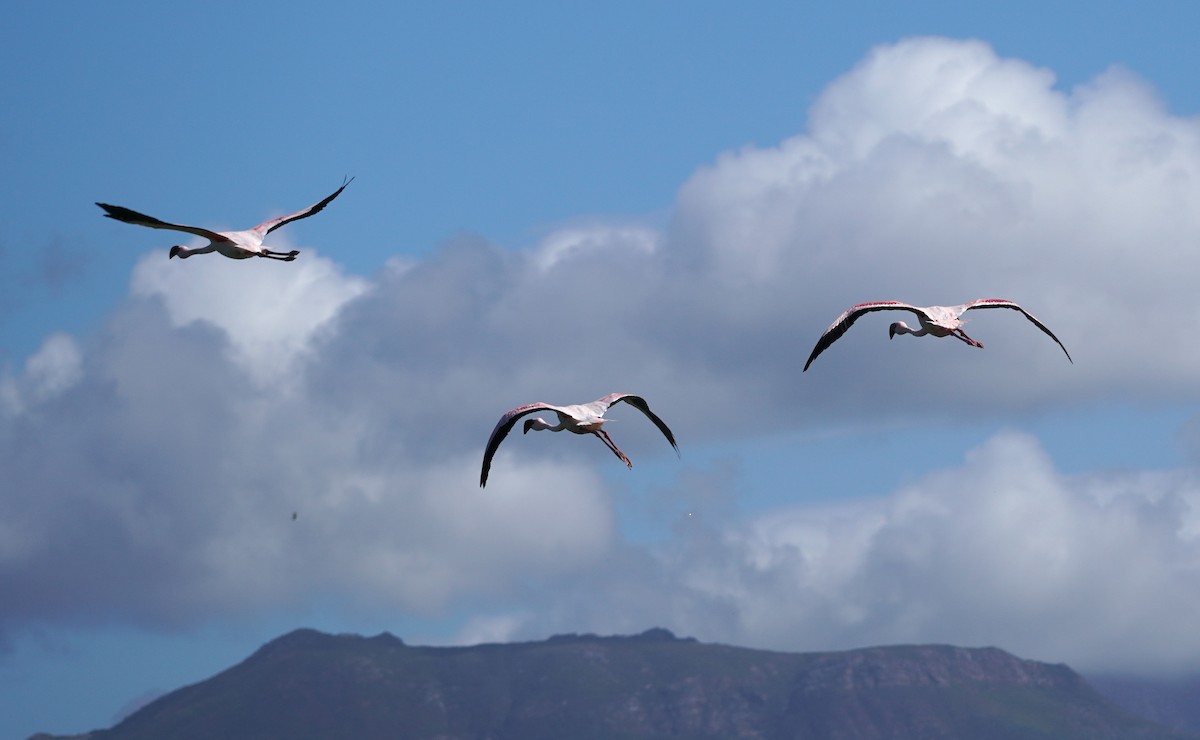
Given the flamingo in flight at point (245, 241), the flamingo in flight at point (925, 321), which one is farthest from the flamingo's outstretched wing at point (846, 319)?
the flamingo in flight at point (245, 241)

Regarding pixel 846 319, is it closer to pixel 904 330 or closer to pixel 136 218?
pixel 904 330

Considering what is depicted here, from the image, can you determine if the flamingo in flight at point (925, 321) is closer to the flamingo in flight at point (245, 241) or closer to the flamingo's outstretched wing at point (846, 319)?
the flamingo's outstretched wing at point (846, 319)

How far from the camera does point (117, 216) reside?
58.9m

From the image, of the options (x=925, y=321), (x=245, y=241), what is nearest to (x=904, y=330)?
(x=925, y=321)

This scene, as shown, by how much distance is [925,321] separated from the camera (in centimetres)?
7419

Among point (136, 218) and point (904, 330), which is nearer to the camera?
point (136, 218)

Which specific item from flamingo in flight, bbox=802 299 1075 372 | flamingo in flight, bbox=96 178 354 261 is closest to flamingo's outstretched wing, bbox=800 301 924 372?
flamingo in flight, bbox=802 299 1075 372

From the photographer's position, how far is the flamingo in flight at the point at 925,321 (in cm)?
7094

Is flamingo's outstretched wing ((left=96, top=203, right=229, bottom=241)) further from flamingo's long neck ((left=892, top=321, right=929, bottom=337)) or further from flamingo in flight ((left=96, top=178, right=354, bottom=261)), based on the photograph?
flamingo's long neck ((left=892, top=321, right=929, bottom=337))

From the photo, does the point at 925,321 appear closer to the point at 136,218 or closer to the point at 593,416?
the point at 593,416

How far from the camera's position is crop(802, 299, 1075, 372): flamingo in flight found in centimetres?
7094

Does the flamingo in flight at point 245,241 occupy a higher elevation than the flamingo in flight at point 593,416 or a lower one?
higher

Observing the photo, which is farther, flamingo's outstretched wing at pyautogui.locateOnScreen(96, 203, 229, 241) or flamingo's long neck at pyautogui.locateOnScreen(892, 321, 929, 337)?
flamingo's long neck at pyautogui.locateOnScreen(892, 321, 929, 337)

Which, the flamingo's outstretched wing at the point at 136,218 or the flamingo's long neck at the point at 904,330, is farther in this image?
the flamingo's long neck at the point at 904,330
